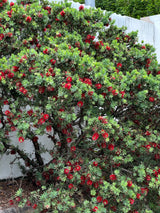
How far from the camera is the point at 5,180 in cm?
407

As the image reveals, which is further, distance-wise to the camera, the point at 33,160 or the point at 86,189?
the point at 33,160

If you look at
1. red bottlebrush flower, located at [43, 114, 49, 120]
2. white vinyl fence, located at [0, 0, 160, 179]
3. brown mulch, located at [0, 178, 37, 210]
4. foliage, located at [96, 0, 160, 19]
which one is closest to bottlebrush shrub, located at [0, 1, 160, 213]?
red bottlebrush flower, located at [43, 114, 49, 120]

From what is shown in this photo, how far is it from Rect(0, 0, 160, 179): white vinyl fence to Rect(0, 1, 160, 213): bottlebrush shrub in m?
0.34

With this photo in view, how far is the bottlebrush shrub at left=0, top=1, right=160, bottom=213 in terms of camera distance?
293 centimetres

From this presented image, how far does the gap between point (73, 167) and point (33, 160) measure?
1.06 meters

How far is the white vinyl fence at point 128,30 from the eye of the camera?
4.08 meters

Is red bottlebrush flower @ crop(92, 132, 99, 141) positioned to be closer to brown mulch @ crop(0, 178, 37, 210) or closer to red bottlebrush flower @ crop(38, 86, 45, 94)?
red bottlebrush flower @ crop(38, 86, 45, 94)

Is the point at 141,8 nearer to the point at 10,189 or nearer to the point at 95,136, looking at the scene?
the point at 10,189

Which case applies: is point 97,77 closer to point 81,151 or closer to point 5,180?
point 81,151

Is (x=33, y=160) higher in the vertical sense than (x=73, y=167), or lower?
lower

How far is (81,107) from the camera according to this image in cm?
311

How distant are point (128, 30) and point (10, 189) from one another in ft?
12.6

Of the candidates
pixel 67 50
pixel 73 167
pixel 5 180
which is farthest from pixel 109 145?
pixel 5 180

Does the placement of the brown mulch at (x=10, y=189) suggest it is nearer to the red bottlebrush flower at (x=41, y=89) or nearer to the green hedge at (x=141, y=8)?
the red bottlebrush flower at (x=41, y=89)
